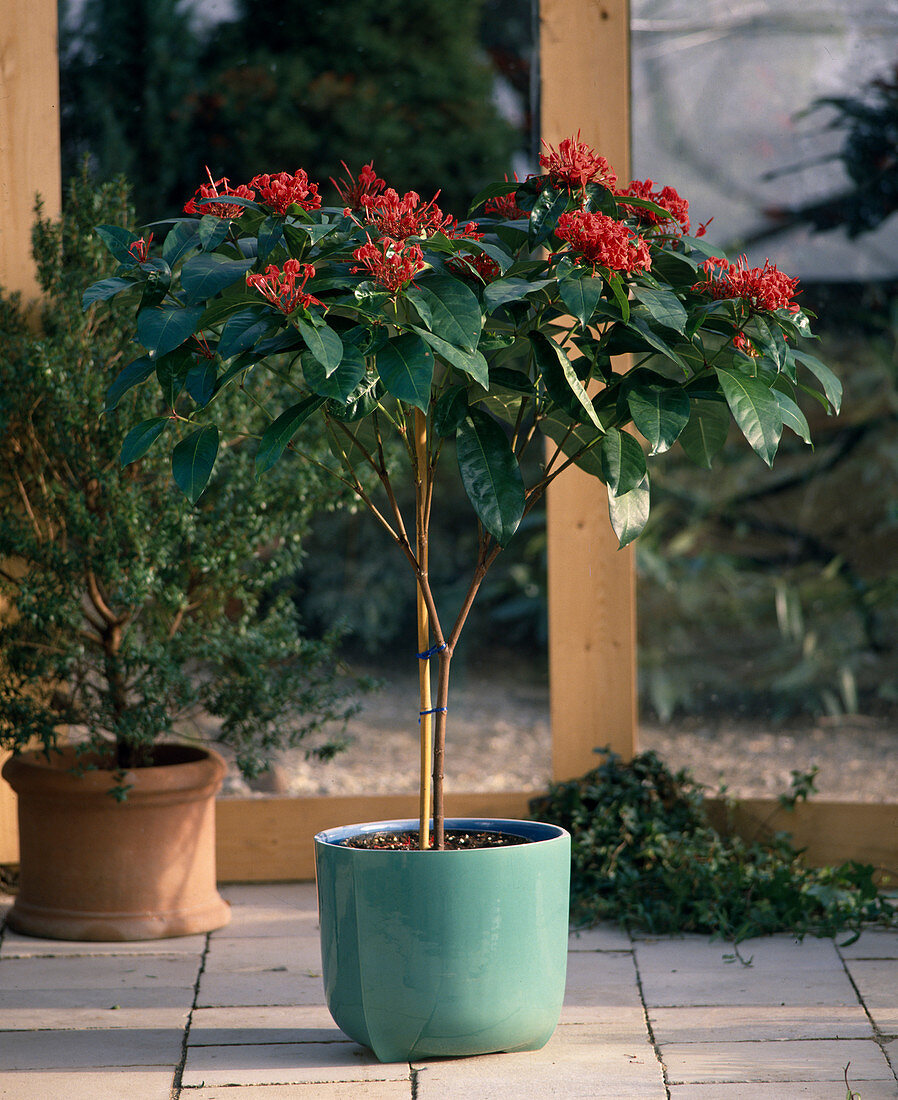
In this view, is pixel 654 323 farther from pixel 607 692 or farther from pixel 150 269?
pixel 607 692

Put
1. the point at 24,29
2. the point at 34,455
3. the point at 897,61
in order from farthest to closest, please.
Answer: the point at 897,61, the point at 24,29, the point at 34,455

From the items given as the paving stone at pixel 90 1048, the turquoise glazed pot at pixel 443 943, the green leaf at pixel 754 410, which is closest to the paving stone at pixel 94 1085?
the paving stone at pixel 90 1048

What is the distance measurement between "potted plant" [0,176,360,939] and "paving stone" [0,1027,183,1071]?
57cm

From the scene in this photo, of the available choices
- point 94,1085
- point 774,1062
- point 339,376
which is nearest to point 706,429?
point 339,376

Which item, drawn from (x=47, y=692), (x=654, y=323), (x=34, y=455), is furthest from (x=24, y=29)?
(x=654, y=323)

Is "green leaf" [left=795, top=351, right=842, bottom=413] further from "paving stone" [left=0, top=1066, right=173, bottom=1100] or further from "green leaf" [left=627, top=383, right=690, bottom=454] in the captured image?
"paving stone" [left=0, top=1066, right=173, bottom=1100]

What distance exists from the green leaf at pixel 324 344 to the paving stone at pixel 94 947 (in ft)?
5.26

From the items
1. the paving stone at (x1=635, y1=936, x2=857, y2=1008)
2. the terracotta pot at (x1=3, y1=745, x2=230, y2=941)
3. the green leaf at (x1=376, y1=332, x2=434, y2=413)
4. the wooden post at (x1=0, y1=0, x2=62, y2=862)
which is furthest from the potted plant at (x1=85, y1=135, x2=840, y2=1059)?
the wooden post at (x1=0, y1=0, x2=62, y2=862)

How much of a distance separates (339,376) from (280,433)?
144mm

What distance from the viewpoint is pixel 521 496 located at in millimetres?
1882

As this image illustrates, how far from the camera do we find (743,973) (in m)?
2.61

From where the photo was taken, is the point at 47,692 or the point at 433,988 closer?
the point at 433,988

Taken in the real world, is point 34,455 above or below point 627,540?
above

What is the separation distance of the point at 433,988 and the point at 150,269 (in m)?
1.18
